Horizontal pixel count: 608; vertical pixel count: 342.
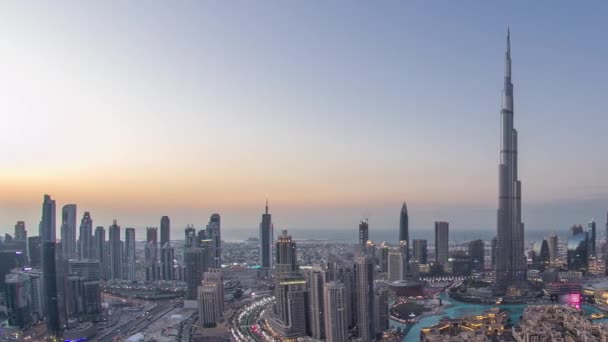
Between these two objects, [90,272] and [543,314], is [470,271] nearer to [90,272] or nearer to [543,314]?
[543,314]

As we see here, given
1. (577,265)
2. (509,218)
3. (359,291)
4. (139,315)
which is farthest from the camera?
(577,265)

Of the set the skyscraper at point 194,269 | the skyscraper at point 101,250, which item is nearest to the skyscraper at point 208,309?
the skyscraper at point 194,269

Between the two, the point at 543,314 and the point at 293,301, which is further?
the point at 543,314

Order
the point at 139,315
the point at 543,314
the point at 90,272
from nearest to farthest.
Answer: the point at 543,314
the point at 139,315
the point at 90,272

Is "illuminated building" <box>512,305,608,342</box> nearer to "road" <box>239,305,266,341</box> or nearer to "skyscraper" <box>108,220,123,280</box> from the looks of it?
"road" <box>239,305,266,341</box>

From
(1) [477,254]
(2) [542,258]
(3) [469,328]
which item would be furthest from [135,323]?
(2) [542,258]

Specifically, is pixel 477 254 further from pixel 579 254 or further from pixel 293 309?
pixel 293 309

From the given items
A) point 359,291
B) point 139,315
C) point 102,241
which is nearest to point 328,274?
point 359,291
